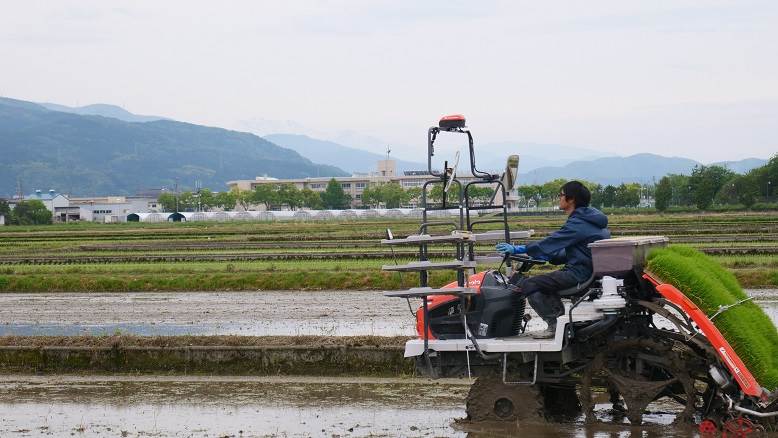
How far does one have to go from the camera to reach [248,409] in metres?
10.6

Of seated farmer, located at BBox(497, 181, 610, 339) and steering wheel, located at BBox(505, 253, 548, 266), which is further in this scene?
steering wheel, located at BBox(505, 253, 548, 266)

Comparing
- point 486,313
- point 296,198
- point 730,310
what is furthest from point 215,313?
point 296,198

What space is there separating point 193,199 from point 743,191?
117763 millimetres

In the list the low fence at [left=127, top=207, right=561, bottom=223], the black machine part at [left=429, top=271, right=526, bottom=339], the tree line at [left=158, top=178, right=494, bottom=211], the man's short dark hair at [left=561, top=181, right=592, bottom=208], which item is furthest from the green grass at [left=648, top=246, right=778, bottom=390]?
the tree line at [left=158, top=178, right=494, bottom=211]

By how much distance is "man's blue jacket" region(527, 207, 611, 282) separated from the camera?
8.84m

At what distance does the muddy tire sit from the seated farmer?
1.76 ft

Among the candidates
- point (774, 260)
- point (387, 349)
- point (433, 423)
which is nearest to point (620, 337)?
point (433, 423)

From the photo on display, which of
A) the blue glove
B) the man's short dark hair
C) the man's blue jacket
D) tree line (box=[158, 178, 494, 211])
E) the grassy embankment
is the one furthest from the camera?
tree line (box=[158, 178, 494, 211])

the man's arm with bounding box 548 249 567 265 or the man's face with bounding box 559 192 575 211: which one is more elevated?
the man's face with bounding box 559 192 575 211

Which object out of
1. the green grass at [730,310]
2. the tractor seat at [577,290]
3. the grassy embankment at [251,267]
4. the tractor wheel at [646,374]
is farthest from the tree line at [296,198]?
the green grass at [730,310]

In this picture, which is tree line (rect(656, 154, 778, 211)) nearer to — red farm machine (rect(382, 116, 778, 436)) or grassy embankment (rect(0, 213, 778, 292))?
grassy embankment (rect(0, 213, 778, 292))

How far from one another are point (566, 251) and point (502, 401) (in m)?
1.52

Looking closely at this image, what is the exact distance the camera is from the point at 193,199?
19175 centimetres

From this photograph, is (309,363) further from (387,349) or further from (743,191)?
(743,191)
